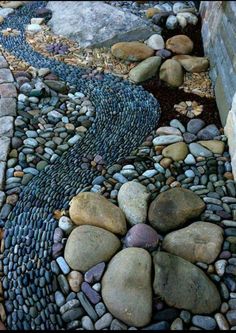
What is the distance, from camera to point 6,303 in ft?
5.56

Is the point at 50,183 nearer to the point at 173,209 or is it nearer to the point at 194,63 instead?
the point at 173,209

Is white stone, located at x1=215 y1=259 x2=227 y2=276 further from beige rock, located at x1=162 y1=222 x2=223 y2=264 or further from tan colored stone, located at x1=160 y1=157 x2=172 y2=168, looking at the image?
tan colored stone, located at x1=160 y1=157 x2=172 y2=168

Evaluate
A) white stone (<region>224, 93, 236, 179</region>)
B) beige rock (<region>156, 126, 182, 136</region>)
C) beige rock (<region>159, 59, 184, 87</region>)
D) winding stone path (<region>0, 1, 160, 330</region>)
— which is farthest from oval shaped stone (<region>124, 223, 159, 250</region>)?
beige rock (<region>159, 59, 184, 87</region>)

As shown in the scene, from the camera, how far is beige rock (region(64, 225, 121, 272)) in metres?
1.80

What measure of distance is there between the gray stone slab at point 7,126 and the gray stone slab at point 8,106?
0.04 metres

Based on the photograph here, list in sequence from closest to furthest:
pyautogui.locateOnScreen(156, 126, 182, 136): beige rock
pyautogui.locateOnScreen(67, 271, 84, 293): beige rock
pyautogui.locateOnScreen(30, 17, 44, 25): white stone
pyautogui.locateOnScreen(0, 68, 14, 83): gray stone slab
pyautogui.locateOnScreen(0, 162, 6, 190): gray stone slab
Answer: pyautogui.locateOnScreen(67, 271, 84, 293): beige rock < pyautogui.locateOnScreen(0, 162, 6, 190): gray stone slab < pyautogui.locateOnScreen(156, 126, 182, 136): beige rock < pyautogui.locateOnScreen(0, 68, 14, 83): gray stone slab < pyautogui.locateOnScreen(30, 17, 44, 25): white stone

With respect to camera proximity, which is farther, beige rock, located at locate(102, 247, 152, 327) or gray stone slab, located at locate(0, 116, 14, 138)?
gray stone slab, located at locate(0, 116, 14, 138)

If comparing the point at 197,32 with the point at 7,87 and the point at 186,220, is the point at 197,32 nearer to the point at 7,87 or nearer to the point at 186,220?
the point at 7,87

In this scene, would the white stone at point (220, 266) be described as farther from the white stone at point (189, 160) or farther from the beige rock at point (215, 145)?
the beige rock at point (215, 145)

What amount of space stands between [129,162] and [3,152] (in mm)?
706

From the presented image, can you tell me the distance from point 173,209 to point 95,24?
2151 mm

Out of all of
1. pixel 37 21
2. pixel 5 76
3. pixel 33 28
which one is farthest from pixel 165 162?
pixel 37 21

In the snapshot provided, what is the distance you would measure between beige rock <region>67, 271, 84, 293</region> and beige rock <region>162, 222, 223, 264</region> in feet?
1.31

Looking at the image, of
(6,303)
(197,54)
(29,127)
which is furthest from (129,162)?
(197,54)
